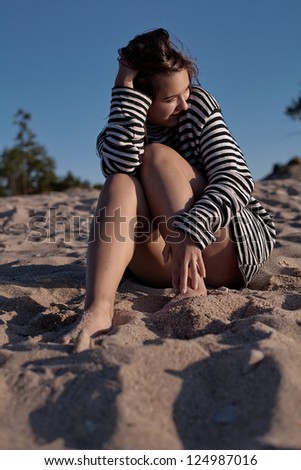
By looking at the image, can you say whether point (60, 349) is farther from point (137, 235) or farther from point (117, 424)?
point (137, 235)

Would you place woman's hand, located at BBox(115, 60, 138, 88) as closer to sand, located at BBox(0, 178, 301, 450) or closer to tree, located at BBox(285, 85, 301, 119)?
sand, located at BBox(0, 178, 301, 450)

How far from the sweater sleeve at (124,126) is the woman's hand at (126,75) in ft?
0.07

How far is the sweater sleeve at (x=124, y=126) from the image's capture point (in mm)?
2322

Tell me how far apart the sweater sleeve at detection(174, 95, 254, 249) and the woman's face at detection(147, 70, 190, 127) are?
4.0 inches

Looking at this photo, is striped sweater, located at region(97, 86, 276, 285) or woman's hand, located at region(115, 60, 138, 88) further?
woman's hand, located at region(115, 60, 138, 88)

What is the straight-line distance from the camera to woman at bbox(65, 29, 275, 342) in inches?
83.7

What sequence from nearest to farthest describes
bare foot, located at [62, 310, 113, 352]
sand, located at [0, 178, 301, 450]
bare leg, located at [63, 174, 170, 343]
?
sand, located at [0, 178, 301, 450] < bare foot, located at [62, 310, 113, 352] < bare leg, located at [63, 174, 170, 343]

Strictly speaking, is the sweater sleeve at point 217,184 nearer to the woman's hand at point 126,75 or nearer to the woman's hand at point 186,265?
the woman's hand at point 186,265

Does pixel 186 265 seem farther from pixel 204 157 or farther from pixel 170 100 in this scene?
pixel 170 100

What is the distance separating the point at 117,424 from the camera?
1.26 metres

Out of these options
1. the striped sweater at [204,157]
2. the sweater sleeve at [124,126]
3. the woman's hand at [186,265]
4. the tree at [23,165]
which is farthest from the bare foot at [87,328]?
the tree at [23,165]

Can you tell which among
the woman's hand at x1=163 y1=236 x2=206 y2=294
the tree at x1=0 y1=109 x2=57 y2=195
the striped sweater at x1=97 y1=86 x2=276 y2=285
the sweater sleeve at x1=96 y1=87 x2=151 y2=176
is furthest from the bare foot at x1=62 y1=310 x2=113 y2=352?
the tree at x1=0 y1=109 x2=57 y2=195
